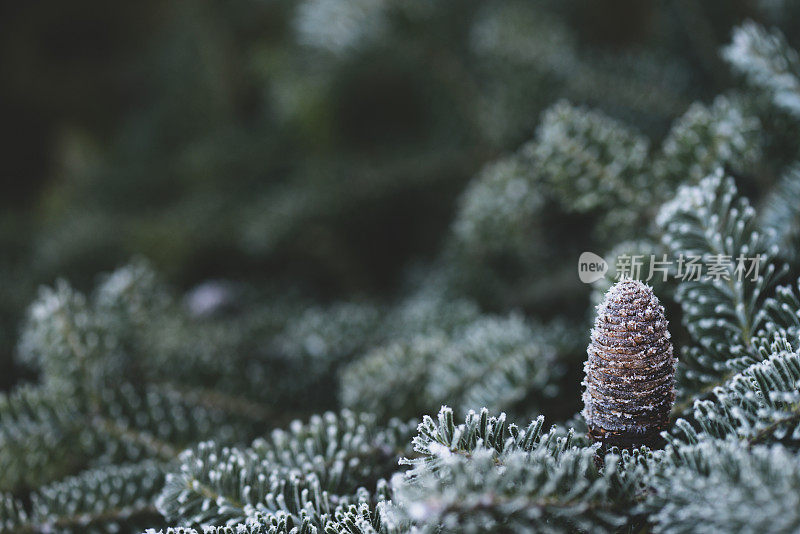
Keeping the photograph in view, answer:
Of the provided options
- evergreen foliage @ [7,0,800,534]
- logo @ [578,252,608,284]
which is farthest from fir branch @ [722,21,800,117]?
logo @ [578,252,608,284]

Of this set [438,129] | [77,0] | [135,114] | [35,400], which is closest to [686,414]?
[35,400]

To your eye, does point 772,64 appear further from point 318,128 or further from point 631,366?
point 318,128

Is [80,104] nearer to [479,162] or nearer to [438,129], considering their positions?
[438,129]

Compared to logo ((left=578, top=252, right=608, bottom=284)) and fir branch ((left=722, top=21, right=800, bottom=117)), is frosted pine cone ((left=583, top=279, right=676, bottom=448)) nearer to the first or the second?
logo ((left=578, top=252, right=608, bottom=284))

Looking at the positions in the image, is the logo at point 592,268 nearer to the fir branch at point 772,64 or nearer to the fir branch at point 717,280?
the fir branch at point 717,280

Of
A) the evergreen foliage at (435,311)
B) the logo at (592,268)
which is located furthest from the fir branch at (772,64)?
the logo at (592,268)

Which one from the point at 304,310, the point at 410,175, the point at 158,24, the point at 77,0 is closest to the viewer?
the point at 304,310
